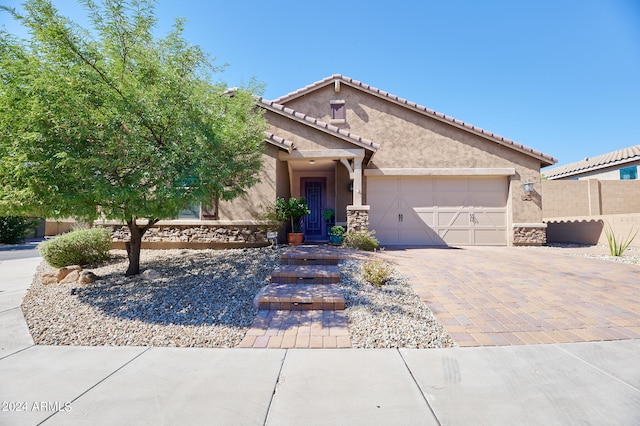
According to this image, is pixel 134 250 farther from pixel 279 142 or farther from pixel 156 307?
pixel 279 142

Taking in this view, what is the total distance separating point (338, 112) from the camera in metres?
12.2

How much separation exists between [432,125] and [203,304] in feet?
35.9

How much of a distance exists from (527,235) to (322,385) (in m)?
11.6

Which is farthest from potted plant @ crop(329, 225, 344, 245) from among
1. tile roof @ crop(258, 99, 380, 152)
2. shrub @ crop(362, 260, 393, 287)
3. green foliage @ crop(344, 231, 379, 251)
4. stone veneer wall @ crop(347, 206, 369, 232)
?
shrub @ crop(362, 260, 393, 287)

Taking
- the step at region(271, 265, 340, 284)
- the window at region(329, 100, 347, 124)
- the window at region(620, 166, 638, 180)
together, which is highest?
the window at region(329, 100, 347, 124)

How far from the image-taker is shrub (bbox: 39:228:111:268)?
7.07 metres

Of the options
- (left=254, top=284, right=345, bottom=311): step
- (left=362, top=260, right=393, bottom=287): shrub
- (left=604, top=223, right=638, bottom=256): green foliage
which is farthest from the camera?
(left=604, top=223, right=638, bottom=256): green foliage

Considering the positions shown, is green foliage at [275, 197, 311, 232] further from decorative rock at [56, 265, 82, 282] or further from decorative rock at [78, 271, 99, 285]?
decorative rock at [56, 265, 82, 282]

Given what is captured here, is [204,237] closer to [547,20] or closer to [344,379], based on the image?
[344,379]

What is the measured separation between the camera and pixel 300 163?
34.2 ft

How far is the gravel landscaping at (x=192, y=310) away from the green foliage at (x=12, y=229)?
13.2 metres

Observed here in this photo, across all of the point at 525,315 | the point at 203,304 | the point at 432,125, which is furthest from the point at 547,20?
the point at 203,304

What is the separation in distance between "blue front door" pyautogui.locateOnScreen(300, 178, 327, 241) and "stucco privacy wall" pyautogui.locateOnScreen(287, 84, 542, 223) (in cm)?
262

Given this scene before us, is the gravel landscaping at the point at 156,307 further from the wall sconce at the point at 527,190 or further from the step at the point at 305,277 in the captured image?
the wall sconce at the point at 527,190
